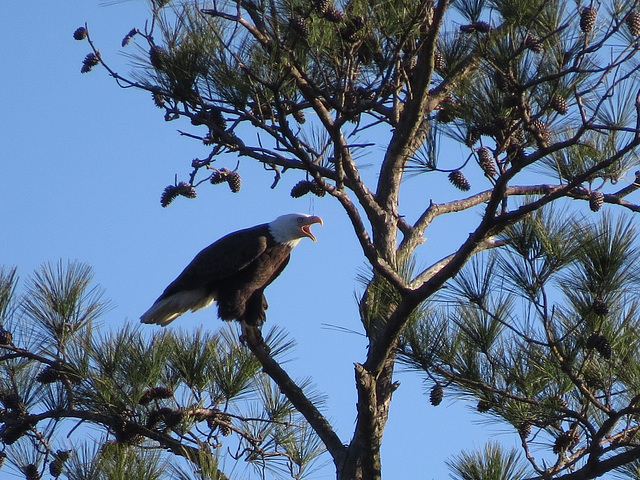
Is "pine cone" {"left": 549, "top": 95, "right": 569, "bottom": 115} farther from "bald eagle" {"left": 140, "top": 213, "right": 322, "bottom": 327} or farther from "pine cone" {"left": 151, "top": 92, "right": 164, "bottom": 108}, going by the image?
"bald eagle" {"left": 140, "top": 213, "right": 322, "bottom": 327}

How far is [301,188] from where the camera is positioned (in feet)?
11.4

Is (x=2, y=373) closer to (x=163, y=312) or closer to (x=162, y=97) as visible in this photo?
(x=162, y=97)

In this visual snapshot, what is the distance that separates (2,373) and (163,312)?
163cm

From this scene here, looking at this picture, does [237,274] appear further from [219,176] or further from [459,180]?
[459,180]

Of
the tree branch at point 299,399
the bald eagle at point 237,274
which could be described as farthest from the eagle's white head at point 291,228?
the tree branch at point 299,399

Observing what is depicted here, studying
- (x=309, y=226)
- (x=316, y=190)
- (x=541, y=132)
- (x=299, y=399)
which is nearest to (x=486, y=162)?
(x=541, y=132)

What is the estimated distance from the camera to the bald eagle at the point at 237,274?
5195 mm

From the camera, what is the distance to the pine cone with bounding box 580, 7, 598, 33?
8.77ft

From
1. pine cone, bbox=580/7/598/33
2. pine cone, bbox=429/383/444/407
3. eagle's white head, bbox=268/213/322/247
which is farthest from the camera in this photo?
eagle's white head, bbox=268/213/322/247

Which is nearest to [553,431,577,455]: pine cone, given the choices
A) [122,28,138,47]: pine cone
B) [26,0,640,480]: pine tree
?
[26,0,640,480]: pine tree

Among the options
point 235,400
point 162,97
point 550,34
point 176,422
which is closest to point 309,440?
point 235,400

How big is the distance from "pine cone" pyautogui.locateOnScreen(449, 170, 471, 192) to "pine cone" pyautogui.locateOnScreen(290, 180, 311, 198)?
504 millimetres

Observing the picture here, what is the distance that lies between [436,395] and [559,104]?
99 cm

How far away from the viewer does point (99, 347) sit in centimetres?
369
